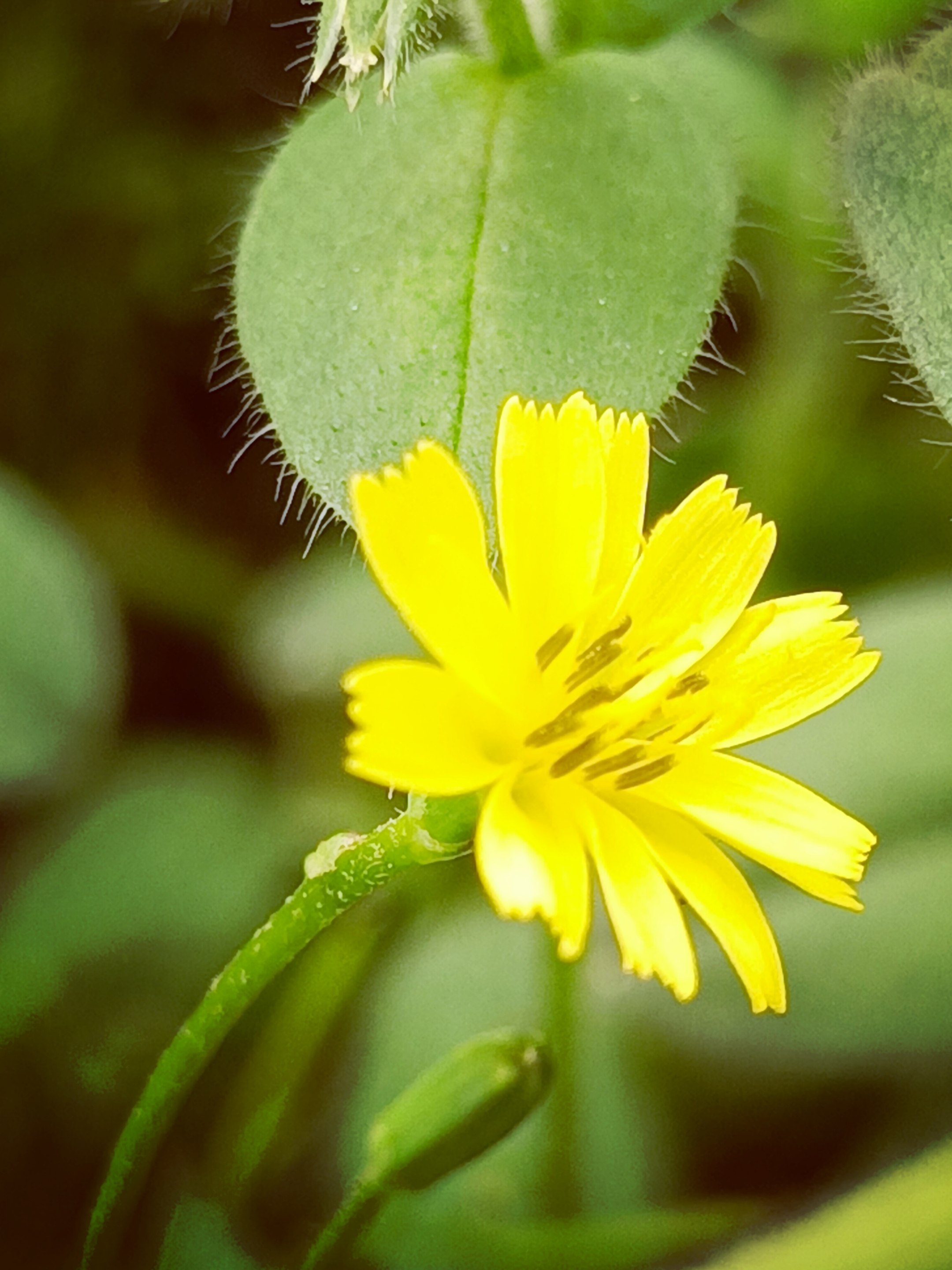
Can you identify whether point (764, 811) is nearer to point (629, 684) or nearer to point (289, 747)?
point (629, 684)

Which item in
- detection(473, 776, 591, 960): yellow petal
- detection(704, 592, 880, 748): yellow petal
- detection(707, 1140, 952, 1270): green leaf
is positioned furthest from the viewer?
detection(707, 1140, 952, 1270): green leaf

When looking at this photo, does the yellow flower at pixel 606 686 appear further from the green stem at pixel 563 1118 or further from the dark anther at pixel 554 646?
the green stem at pixel 563 1118

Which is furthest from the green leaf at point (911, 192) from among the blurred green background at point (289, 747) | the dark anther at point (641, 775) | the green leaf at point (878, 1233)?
the green leaf at point (878, 1233)

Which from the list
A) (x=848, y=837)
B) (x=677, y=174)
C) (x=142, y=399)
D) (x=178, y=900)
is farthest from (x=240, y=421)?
(x=848, y=837)

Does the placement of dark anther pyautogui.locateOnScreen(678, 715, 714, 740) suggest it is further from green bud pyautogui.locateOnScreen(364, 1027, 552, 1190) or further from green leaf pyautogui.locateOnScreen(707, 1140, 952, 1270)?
green leaf pyautogui.locateOnScreen(707, 1140, 952, 1270)

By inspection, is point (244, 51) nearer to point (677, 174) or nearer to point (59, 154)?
point (59, 154)

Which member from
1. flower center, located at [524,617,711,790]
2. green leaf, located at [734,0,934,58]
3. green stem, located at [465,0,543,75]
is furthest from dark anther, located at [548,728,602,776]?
green leaf, located at [734,0,934,58]
